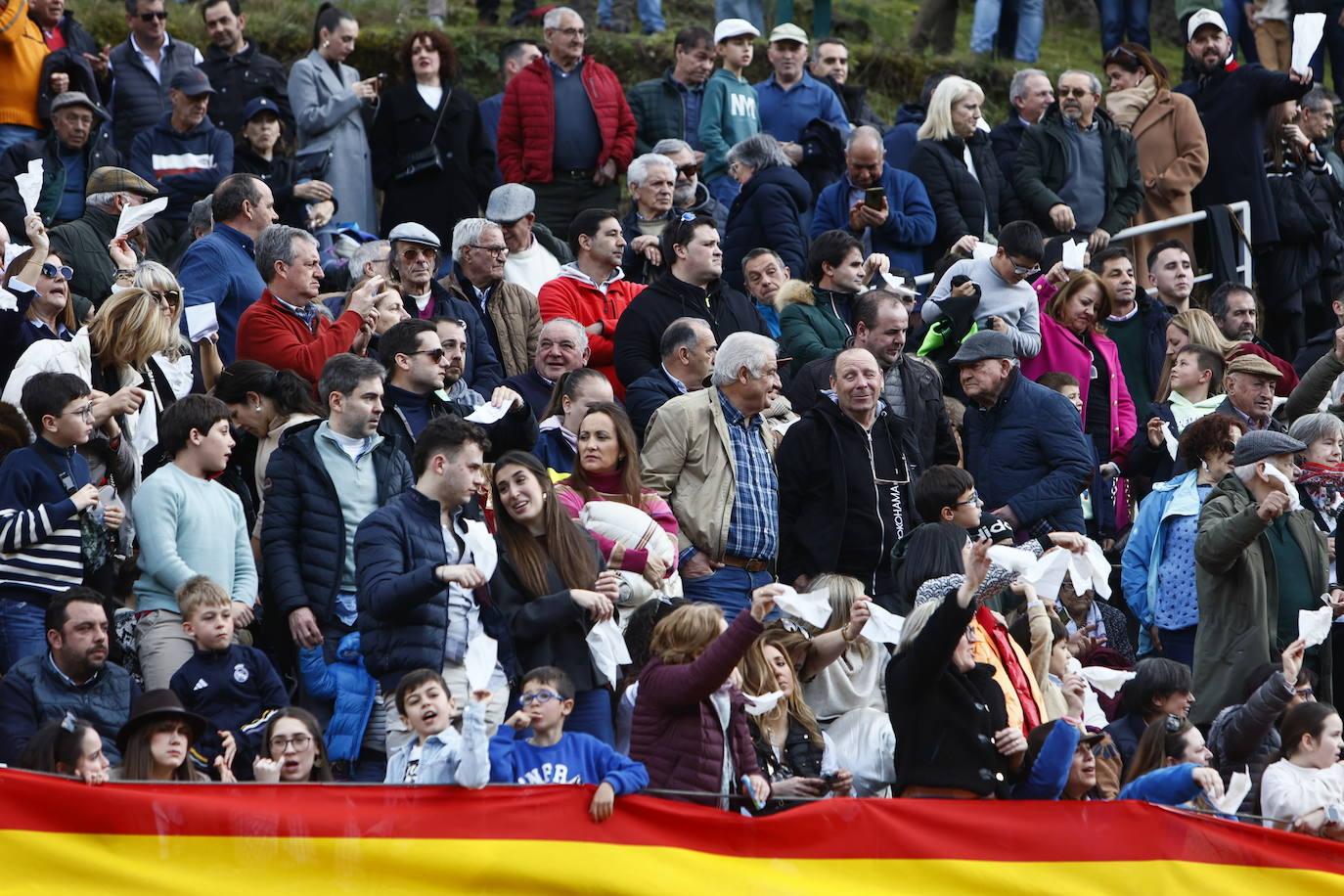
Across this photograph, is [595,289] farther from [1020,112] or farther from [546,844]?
[546,844]

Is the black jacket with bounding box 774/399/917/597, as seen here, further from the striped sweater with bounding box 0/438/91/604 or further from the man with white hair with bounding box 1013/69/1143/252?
the man with white hair with bounding box 1013/69/1143/252

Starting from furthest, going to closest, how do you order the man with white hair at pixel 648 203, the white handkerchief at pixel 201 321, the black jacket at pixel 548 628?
the man with white hair at pixel 648 203 → the white handkerchief at pixel 201 321 → the black jacket at pixel 548 628

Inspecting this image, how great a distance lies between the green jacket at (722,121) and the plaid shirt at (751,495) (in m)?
5.07

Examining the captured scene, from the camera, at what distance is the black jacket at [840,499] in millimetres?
9594

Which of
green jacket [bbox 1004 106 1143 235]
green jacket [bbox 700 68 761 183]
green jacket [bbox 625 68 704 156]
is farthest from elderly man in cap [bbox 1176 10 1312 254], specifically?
green jacket [bbox 625 68 704 156]

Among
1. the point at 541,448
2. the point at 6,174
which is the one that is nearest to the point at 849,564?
the point at 541,448

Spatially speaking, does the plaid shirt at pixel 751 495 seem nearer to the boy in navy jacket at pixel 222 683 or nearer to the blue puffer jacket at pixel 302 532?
the blue puffer jacket at pixel 302 532

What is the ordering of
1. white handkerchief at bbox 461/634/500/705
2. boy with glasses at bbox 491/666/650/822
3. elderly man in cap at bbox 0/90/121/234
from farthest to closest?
1. elderly man in cap at bbox 0/90/121/234
2. boy with glasses at bbox 491/666/650/822
3. white handkerchief at bbox 461/634/500/705

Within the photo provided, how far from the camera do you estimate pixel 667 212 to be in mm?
12734

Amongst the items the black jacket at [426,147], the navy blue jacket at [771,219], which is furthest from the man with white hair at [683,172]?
the black jacket at [426,147]

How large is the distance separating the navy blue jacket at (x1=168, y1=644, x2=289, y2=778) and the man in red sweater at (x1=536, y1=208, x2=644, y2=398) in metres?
3.53

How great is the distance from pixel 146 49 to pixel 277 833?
344 inches

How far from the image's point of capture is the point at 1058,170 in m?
14.6

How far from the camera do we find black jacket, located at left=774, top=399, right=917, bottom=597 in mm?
9594
